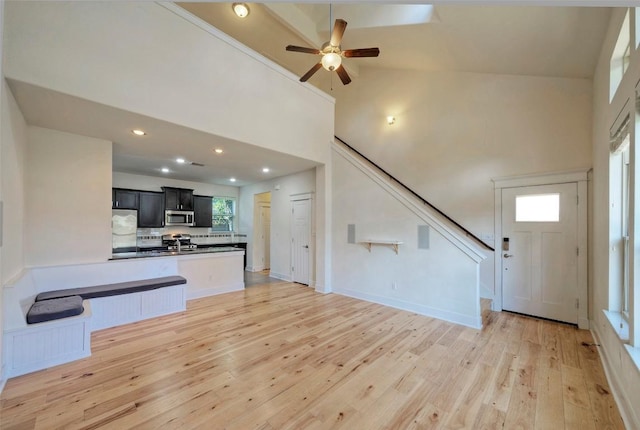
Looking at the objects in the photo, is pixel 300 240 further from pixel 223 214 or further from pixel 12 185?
pixel 12 185

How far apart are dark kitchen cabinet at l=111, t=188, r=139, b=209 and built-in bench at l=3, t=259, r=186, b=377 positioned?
283 cm

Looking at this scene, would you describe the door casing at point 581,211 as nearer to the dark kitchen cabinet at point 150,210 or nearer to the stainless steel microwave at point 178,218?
the stainless steel microwave at point 178,218

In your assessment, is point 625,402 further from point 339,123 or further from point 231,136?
point 339,123

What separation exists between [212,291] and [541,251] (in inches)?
232

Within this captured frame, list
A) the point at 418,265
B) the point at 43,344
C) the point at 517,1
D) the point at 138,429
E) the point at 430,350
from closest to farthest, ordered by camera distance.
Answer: the point at 517,1
the point at 138,429
the point at 43,344
the point at 430,350
the point at 418,265

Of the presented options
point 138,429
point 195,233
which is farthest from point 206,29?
point 195,233

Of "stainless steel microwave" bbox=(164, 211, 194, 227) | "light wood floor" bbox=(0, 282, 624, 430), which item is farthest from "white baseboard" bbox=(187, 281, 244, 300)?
"stainless steel microwave" bbox=(164, 211, 194, 227)

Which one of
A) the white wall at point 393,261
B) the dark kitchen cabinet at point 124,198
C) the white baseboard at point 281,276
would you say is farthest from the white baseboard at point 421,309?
the dark kitchen cabinet at point 124,198

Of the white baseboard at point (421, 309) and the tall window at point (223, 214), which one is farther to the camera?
the tall window at point (223, 214)

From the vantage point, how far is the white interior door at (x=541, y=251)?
3961 millimetres

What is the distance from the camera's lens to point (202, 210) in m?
7.90

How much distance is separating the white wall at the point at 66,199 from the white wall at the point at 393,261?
4.01 meters

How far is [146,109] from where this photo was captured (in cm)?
321

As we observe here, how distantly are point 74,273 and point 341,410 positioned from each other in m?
4.07
